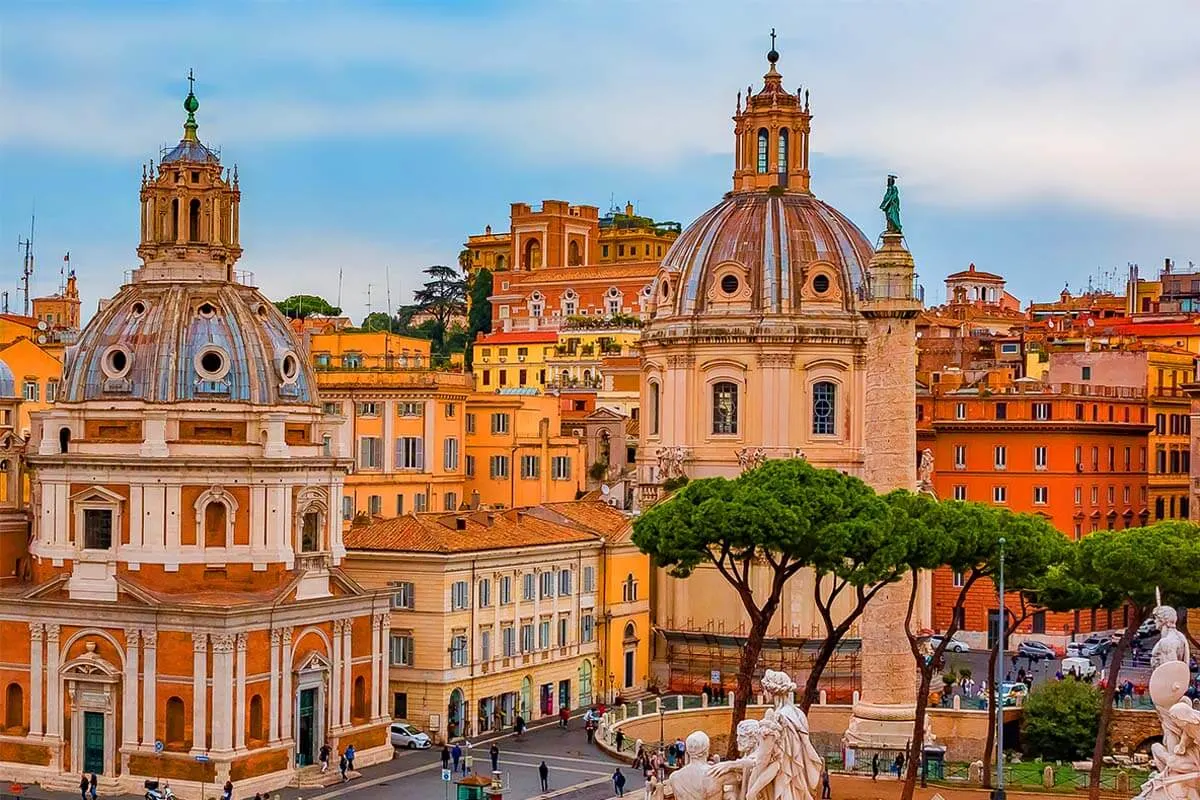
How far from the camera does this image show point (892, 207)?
55.5 meters

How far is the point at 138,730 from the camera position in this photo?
5400cm

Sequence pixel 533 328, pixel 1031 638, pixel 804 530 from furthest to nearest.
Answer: pixel 533 328 < pixel 1031 638 < pixel 804 530

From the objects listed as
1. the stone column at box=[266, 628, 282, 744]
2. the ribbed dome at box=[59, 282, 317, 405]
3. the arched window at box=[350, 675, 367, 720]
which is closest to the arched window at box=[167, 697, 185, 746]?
the stone column at box=[266, 628, 282, 744]

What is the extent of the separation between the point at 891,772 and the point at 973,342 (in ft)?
173

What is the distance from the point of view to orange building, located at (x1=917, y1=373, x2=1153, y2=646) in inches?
3433

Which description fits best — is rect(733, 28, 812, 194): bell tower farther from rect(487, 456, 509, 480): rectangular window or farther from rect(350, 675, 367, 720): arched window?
→ rect(350, 675, 367, 720): arched window

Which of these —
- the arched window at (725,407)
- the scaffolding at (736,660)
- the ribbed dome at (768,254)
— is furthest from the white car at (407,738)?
the ribbed dome at (768,254)

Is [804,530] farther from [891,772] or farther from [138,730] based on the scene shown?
[138,730]

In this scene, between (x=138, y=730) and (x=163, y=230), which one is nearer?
(x=138, y=730)

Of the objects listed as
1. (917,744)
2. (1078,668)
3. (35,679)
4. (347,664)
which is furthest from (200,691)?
(1078,668)

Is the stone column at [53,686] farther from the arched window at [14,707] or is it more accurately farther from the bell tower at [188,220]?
the bell tower at [188,220]

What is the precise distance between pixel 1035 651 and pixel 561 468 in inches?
831

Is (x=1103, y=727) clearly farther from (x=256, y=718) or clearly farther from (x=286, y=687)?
(x=256, y=718)

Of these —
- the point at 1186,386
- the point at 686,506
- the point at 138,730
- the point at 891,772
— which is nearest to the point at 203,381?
the point at 138,730
